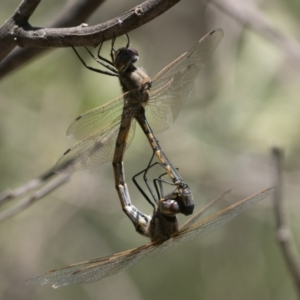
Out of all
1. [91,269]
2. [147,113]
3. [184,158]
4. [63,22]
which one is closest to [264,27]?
[184,158]

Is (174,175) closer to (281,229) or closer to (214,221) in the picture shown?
(214,221)

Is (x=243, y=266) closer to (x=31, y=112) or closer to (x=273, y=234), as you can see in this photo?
(x=273, y=234)

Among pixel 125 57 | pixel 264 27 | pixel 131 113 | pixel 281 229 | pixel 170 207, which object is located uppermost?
pixel 125 57

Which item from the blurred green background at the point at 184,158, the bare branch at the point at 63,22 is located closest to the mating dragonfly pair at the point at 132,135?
the bare branch at the point at 63,22

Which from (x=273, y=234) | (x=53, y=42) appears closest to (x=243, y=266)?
(x=273, y=234)

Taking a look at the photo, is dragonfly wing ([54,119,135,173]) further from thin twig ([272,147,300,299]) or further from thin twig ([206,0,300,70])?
thin twig ([206,0,300,70])

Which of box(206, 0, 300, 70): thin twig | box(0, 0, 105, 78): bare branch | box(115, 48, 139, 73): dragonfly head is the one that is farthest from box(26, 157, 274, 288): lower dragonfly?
box(206, 0, 300, 70): thin twig

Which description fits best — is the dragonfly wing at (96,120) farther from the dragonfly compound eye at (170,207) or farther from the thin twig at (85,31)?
the thin twig at (85,31)
